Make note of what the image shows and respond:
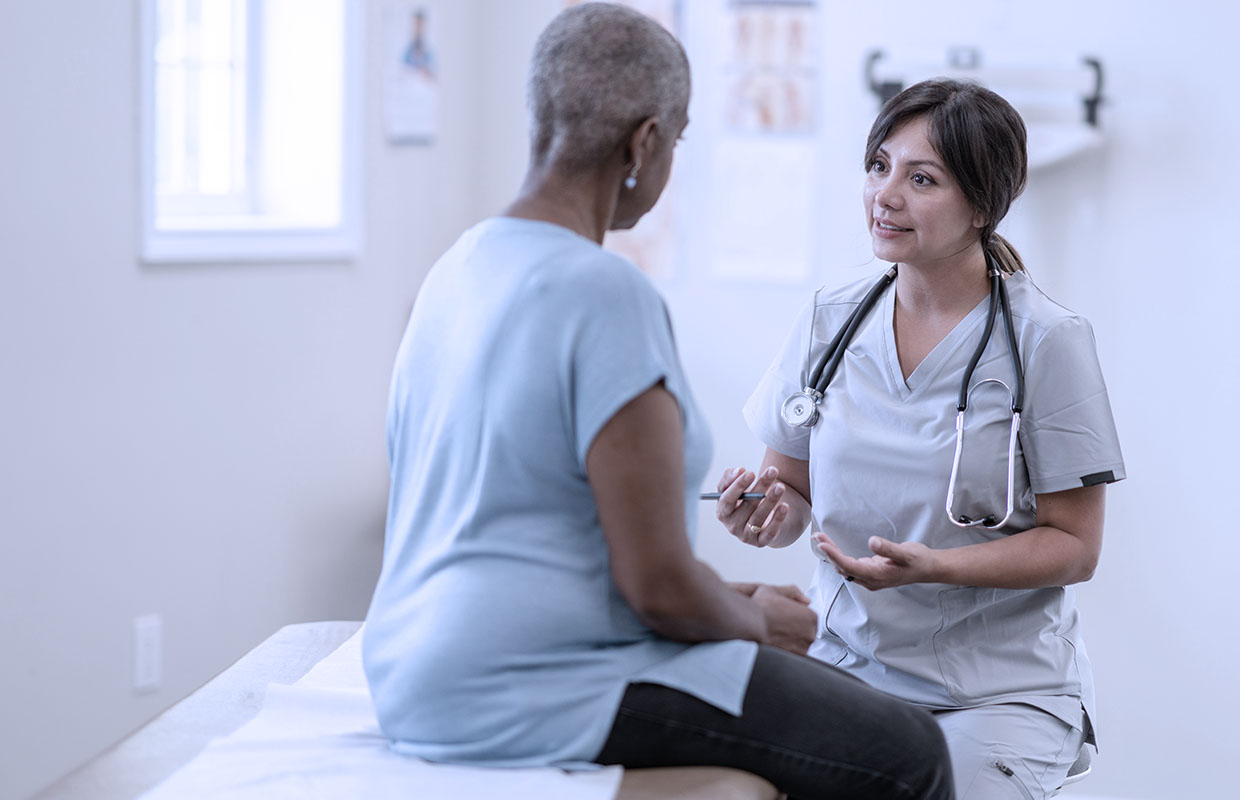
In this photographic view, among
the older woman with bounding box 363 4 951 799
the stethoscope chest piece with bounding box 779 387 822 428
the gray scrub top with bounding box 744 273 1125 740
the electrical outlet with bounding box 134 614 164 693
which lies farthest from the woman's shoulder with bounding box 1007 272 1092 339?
the electrical outlet with bounding box 134 614 164 693

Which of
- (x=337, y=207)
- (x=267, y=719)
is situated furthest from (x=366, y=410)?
(x=267, y=719)

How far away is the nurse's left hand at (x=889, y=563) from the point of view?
1.46 meters

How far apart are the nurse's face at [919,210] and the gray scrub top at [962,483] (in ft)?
0.32

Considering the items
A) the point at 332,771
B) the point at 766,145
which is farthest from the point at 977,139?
the point at 766,145

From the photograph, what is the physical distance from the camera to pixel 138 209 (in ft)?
7.57

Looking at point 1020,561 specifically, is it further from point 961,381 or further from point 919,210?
→ point 919,210

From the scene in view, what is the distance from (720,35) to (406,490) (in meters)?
2.06

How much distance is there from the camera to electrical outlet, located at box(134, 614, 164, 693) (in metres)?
2.41

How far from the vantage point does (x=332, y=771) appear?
3.92 feet

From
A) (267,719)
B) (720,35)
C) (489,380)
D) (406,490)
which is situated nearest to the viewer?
(489,380)

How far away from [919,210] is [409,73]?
161cm

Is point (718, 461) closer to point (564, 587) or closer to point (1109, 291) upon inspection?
point (1109, 291)

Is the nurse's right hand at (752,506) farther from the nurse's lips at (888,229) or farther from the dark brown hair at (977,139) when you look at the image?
the dark brown hair at (977,139)

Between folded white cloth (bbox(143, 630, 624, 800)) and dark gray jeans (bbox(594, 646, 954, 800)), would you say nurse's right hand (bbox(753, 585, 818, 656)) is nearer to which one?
dark gray jeans (bbox(594, 646, 954, 800))
